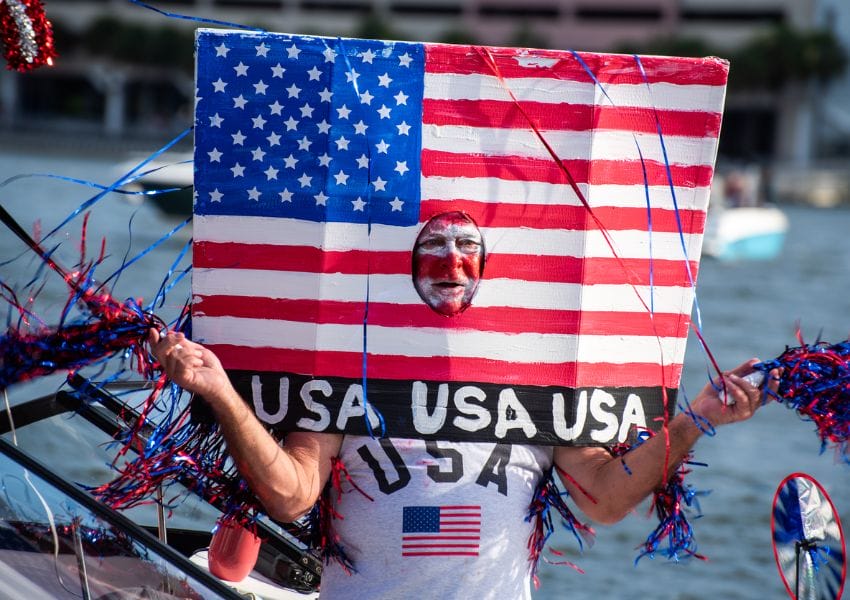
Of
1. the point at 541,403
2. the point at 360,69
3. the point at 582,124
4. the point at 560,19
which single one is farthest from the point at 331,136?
the point at 560,19

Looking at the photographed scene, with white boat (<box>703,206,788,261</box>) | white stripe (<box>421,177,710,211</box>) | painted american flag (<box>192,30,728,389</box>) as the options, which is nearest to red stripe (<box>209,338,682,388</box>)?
painted american flag (<box>192,30,728,389</box>)

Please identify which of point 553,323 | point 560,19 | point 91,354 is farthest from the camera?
point 560,19

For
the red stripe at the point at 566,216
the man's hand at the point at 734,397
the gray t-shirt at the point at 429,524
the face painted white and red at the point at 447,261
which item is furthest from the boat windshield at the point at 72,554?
the man's hand at the point at 734,397

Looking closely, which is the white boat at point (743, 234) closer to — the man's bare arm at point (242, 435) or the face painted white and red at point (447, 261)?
the face painted white and red at point (447, 261)

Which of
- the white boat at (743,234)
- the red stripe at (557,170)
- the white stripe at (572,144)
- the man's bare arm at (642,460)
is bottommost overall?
the white boat at (743,234)

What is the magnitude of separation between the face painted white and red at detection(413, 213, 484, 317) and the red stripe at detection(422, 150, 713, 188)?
0.11 m

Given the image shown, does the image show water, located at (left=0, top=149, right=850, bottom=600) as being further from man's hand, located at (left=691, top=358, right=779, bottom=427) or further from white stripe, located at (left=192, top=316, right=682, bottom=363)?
man's hand, located at (left=691, top=358, right=779, bottom=427)

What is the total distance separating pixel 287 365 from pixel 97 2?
65.2 metres

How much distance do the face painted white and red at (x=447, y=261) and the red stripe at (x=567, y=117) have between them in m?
0.22

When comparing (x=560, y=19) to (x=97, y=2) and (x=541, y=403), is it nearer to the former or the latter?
(x=97, y=2)

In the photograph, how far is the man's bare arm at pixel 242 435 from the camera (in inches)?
92.4

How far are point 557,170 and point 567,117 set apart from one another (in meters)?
0.12

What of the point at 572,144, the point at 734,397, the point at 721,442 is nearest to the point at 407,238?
the point at 572,144

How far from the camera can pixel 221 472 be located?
104 inches
